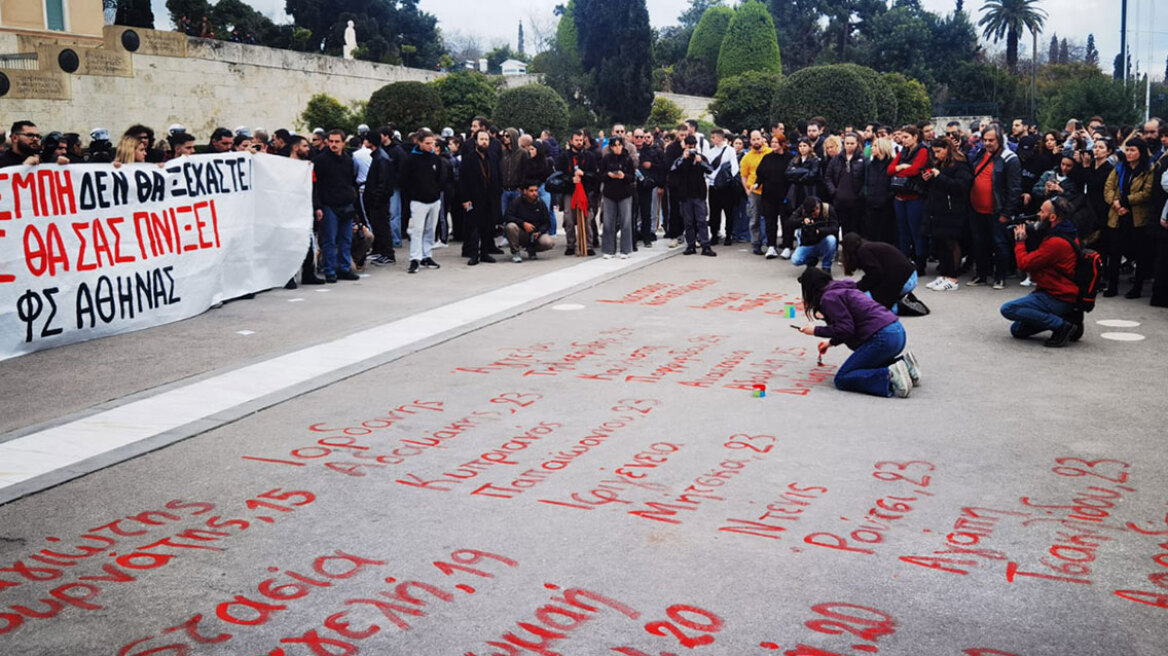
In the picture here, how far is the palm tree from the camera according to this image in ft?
268

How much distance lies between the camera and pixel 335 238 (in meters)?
14.0

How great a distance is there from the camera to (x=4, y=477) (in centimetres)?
605

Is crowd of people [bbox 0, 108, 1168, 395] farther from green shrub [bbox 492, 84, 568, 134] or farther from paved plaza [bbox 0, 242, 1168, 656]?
green shrub [bbox 492, 84, 568, 134]

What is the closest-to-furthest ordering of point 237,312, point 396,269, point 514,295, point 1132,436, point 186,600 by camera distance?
point 186,600 → point 1132,436 → point 237,312 → point 514,295 → point 396,269

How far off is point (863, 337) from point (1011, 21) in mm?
83802

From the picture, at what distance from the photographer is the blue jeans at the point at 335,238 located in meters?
13.8

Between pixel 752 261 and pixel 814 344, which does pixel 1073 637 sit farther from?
pixel 752 261

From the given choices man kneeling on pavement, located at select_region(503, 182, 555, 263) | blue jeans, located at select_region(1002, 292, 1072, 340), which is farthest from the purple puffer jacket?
man kneeling on pavement, located at select_region(503, 182, 555, 263)

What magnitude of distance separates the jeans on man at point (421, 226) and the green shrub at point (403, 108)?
19.4 m

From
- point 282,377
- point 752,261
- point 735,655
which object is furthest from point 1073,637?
point 752,261

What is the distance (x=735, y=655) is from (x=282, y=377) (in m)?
5.63

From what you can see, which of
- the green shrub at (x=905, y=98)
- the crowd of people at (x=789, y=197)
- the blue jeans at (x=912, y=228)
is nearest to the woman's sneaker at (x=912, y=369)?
Answer: the crowd of people at (x=789, y=197)

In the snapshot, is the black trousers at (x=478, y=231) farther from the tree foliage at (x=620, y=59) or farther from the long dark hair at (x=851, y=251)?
the tree foliage at (x=620, y=59)

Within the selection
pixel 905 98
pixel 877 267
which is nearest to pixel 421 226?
pixel 877 267
